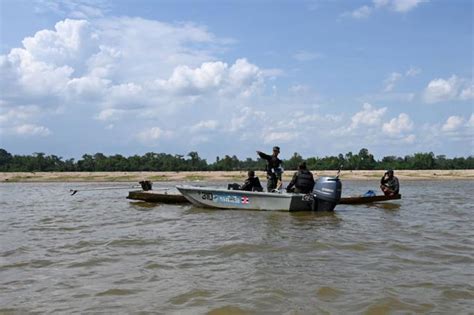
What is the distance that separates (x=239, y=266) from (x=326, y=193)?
761 cm

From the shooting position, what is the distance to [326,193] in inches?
570

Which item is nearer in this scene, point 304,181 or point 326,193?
point 326,193

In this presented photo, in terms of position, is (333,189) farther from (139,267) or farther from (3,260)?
(3,260)

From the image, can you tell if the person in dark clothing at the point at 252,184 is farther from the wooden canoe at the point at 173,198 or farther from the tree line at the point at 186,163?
the tree line at the point at 186,163

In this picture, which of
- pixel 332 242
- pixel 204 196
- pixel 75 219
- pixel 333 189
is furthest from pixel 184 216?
pixel 332 242

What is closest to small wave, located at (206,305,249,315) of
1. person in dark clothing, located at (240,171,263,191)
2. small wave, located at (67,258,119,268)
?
small wave, located at (67,258,119,268)

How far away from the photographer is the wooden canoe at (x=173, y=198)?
57.7ft

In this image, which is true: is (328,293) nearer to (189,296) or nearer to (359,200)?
(189,296)

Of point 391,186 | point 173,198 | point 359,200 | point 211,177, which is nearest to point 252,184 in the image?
point 173,198

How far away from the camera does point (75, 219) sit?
1424 centimetres

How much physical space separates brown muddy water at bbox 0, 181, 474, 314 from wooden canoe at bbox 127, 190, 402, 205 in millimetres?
4146

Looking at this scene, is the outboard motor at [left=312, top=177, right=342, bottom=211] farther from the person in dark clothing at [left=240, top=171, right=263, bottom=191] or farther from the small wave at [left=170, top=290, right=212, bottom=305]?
the small wave at [left=170, top=290, right=212, bottom=305]

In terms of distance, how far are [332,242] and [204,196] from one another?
290 inches

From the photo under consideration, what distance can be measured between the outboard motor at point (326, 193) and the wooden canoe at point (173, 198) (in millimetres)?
3037
